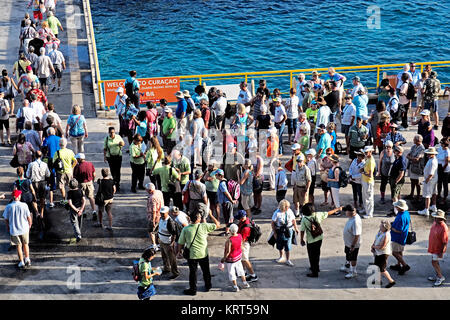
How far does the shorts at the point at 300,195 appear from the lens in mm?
16797

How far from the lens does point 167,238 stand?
14.5 meters

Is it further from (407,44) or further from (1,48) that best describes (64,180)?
(407,44)

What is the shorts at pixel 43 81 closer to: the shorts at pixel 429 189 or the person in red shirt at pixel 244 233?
the person in red shirt at pixel 244 233

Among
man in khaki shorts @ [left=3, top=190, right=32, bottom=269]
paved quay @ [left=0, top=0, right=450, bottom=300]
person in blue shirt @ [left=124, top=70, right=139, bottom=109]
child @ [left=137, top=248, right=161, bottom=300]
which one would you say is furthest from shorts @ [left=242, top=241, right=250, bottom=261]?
person in blue shirt @ [left=124, top=70, right=139, bottom=109]

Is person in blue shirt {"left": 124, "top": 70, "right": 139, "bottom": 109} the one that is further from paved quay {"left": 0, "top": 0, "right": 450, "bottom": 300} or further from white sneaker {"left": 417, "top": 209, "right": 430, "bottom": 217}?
white sneaker {"left": 417, "top": 209, "right": 430, "bottom": 217}

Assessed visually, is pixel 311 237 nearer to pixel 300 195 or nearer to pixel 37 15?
pixel 300 195

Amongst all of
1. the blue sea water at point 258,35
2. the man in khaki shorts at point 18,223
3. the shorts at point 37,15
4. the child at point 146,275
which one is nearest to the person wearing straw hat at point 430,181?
the child at point 146,275

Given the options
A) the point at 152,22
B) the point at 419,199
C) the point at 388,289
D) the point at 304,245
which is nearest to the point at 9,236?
the point at 304,245

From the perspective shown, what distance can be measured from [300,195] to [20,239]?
6474 mm

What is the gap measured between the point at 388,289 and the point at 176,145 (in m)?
7.74

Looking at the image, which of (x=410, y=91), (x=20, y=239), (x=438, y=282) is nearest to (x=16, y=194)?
(x=20, y=239)

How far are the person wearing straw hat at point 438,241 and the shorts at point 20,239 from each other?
8.42 metres

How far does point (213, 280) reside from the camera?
48.2 feet

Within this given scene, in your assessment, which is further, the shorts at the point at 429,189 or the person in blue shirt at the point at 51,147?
the person in blue shirt at the point at 51,147
